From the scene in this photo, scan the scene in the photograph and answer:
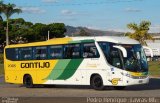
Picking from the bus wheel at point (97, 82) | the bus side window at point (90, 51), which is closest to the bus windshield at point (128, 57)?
A: the bus side window at point (90, 51)

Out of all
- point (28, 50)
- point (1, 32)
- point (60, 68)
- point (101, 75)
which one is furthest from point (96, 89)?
point (1, 32)

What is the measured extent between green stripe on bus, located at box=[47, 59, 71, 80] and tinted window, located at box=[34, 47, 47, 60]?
1129mm

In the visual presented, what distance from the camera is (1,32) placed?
115 m

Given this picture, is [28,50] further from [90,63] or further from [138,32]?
[138,32]

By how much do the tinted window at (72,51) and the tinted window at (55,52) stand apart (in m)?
0.45

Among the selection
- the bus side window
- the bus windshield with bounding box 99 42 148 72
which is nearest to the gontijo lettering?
the bus side window

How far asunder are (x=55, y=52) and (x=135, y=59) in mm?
5147

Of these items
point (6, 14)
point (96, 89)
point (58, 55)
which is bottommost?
point (96, 89)

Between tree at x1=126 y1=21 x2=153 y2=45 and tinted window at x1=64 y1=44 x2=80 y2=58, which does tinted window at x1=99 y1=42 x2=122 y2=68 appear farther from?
tree at x1=126 y1=21 x2=153 y2=45

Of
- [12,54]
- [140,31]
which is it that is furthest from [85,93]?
[140,31]

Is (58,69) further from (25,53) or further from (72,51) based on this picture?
(25,53)

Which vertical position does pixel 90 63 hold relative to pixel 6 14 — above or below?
below

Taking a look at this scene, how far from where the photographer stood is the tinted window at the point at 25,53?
28.9m

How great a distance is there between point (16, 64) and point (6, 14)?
61.2 meters
